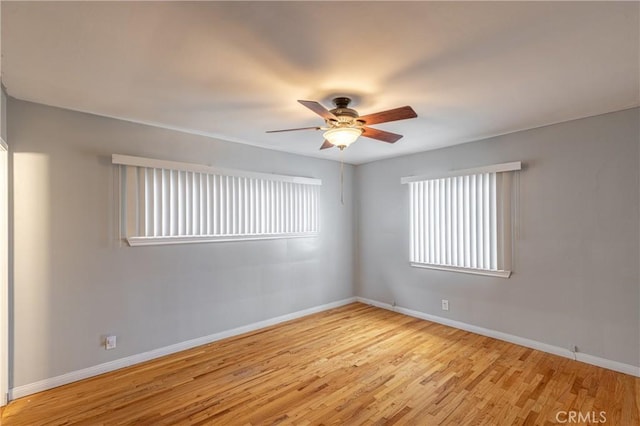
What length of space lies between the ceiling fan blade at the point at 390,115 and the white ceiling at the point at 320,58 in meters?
0.23

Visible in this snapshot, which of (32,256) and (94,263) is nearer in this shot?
(32,256)

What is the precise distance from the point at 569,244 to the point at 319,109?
298 cm

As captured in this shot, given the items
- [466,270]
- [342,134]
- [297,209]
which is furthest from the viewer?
[297,209]

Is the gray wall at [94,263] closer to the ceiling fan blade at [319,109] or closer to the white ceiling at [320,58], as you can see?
the white ceiling at [320,58]

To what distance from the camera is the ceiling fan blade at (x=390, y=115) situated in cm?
215

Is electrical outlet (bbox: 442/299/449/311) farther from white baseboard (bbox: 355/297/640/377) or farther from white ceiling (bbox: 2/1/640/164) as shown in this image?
white ceiling (bbox: 2/1/640/164)

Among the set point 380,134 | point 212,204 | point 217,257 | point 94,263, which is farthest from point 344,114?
point 94,263

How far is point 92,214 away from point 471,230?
14.0 ft

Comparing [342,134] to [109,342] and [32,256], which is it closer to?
[32,256]

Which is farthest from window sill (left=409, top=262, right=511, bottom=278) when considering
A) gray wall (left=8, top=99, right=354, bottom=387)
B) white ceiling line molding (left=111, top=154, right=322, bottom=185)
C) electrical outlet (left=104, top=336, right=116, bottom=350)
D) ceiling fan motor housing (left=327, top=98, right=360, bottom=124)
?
electrical outlet (left=104, top=336, right=116, bottom=350)

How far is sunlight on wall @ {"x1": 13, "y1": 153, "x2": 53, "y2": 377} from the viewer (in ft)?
8.27

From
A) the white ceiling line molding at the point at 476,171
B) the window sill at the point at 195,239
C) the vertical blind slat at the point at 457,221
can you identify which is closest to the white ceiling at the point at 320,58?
the white ceiling line molding at the point at 476,171

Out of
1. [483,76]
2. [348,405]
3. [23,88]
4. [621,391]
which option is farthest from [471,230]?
[23,88]

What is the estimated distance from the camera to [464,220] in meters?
4.01
